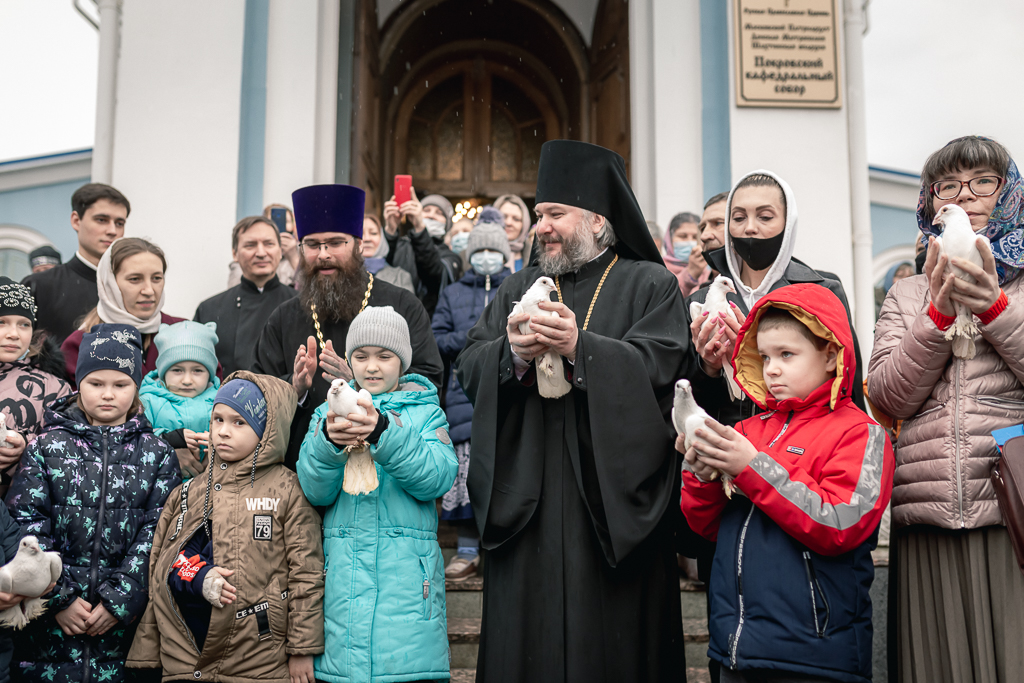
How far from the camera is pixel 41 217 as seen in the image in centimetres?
1173

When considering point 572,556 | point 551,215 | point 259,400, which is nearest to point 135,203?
point 259,400

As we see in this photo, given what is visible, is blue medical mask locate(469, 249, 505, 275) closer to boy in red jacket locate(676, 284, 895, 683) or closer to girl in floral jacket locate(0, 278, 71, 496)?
girl in floral jacket locate(0, 278, 71, 496)

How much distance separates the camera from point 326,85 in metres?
7.68

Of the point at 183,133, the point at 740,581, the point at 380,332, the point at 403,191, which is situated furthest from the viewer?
the point at 183,133

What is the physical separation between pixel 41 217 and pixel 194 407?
9.56 metres

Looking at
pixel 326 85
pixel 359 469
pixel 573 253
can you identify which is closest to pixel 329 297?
pixel 359 469

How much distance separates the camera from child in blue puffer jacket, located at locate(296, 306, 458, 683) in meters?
3.06

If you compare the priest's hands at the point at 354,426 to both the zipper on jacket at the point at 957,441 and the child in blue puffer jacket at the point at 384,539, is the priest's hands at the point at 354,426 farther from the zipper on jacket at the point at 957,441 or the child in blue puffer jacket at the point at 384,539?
the zipper on jacket at the point at 957,441

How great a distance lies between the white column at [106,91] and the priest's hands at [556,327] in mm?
5661

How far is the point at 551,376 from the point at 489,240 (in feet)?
8.67

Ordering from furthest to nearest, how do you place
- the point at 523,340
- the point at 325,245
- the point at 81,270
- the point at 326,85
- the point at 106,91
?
the point at 326,85 < the point at 106,91 < the point at 81,270 < the point at 325,245 < the point at 523,340

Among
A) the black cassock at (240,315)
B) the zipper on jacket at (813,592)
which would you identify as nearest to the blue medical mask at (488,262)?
the black cassock at (240,315)

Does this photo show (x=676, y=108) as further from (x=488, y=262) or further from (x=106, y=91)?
(x=106, y=91)

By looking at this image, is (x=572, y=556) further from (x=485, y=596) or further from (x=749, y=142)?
(x=749, y=142)
